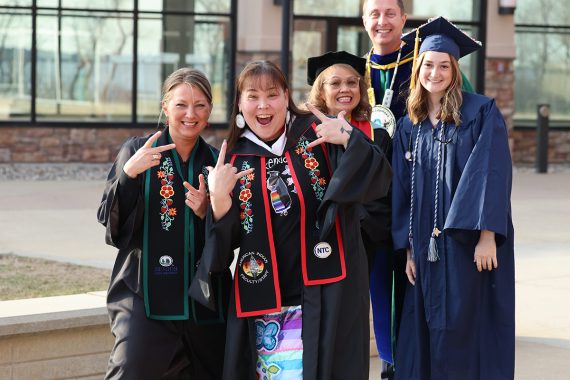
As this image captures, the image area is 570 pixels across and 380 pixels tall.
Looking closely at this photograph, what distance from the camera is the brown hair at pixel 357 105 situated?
5.10 m

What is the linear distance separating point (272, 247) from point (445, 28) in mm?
1454

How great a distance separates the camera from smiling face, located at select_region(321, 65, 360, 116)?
16.6ft

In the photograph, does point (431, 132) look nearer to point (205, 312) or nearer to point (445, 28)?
point (445, 28)

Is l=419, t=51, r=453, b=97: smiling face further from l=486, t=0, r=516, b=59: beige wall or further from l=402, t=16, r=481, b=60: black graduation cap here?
l=486, t=0, r=516, b=59: beige wall

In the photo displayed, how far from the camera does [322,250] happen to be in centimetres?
412

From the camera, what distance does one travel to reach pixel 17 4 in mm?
16703

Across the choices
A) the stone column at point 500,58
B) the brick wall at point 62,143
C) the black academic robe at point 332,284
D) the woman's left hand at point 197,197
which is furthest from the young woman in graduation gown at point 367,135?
the stone column at point 500,58

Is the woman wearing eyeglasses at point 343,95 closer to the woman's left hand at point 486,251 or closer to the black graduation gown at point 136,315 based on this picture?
the woman's left hand at point 486,251

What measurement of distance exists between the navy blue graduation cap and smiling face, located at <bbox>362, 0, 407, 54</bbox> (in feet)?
1.50

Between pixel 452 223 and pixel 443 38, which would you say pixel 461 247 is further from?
pixel 443 38

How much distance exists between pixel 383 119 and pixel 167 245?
4.83 feet

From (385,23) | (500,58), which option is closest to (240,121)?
(385,23)

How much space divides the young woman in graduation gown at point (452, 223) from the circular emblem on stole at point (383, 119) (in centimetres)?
27

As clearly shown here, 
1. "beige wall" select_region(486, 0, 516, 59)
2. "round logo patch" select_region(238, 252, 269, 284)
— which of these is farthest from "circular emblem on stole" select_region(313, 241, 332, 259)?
"beige wall" select_region(486, 0, 516, 59)
